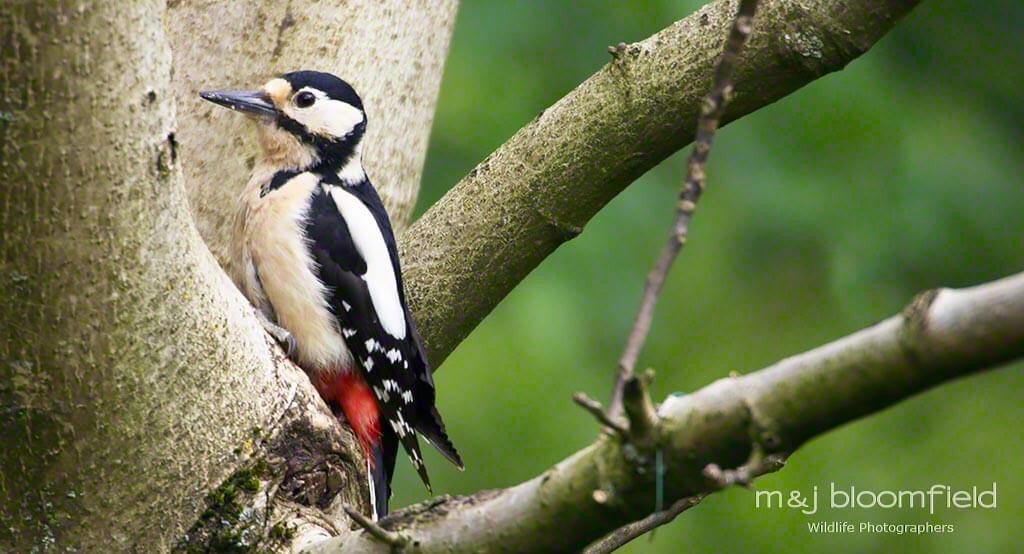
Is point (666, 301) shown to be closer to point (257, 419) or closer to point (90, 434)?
point (257, 419)

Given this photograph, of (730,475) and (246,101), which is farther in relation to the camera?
(246,101)

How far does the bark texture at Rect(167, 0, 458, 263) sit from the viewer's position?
3584 millimetres

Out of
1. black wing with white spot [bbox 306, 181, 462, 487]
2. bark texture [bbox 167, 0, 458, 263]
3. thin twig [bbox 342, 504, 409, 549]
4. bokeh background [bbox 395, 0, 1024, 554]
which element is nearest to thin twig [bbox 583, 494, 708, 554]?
thin twig [bbox 342, 504, 409, 549]

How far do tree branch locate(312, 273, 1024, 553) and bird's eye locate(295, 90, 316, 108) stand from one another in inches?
74.1

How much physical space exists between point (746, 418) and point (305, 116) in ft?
7.73

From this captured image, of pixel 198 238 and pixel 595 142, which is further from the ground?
pixel 595 142

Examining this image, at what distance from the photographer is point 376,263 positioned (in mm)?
3504

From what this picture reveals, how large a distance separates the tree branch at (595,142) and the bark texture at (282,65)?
49 centimetres

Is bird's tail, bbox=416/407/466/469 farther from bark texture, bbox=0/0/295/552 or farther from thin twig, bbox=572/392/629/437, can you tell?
thin twig, bbox=572/392/629/437

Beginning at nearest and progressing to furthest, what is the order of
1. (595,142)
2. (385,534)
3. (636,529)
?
(385,534)
(636,529)
(595,142)

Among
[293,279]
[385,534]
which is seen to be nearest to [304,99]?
[293,279]

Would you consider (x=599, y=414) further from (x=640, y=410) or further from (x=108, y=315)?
(x=108, y=315)

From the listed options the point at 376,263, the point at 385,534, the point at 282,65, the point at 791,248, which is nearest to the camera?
the point at 385,534

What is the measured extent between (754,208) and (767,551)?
1.49 meters
